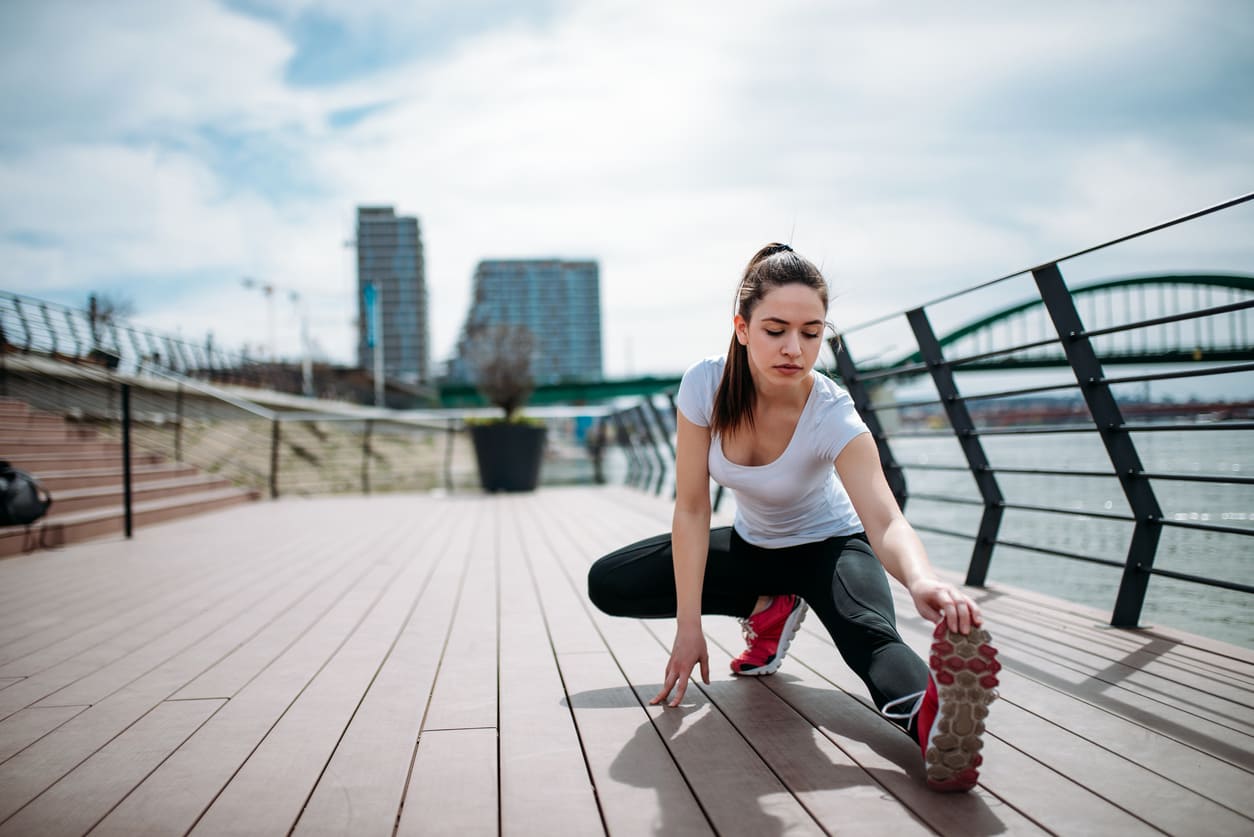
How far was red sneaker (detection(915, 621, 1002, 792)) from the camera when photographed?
1334mm

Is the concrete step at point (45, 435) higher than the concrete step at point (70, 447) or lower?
higher

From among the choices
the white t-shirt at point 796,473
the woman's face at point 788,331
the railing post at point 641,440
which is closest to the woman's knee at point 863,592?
the white t-shirt at point 796,473

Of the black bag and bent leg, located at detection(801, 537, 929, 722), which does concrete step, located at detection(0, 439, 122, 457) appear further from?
bent leg, located at detection(801, 537, 929, 722)

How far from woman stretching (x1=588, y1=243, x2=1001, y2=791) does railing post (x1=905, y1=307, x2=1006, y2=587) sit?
128 cm

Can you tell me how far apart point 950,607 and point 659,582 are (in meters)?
0.96

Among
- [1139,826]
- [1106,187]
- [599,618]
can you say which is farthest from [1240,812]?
[1106,187]

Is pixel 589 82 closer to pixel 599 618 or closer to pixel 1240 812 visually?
pixel 599 618

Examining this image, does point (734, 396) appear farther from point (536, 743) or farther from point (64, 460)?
point (64, 460)

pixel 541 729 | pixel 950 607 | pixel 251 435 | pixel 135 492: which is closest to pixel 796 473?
pixel 950 607

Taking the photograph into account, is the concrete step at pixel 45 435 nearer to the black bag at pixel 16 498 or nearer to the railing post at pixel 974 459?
the black bag at pixel 16 498

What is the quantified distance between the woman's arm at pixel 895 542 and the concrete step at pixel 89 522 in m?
5.34

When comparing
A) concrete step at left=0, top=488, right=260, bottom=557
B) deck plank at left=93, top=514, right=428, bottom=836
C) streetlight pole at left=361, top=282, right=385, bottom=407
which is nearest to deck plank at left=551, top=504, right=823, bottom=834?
deck plank at left=93, top=514, right=428, bottom=836

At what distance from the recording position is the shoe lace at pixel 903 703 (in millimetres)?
1494

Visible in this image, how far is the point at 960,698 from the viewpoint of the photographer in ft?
4.44
